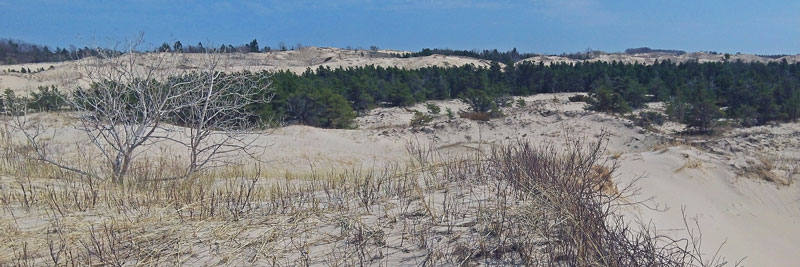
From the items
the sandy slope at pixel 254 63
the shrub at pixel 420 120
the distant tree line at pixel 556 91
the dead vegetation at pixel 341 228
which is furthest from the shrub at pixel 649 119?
the dead vegetation at pixel 341 228

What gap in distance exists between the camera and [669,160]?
407 inches

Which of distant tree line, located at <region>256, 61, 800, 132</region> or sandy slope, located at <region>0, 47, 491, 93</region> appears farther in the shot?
distant tree line, located at <region>256, 61, 800, 132</region>

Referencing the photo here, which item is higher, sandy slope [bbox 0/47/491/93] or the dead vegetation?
sandy slope [bbox 0/47/491/93]

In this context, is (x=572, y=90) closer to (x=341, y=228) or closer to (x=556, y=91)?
(x=556, y=91)

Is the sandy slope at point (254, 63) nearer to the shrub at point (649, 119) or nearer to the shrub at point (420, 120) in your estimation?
the shrub at point (420, 120)

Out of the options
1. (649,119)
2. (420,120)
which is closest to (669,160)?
(649,119)

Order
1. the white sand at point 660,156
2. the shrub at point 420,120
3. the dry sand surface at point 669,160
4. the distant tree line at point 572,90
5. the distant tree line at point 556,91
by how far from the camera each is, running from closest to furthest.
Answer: the dry sand surface at point 669,160 < the white sand at point 660,156 < the distant tree line at point 556,91 < the distant tree line at point 572,90 < the shrub at point 420,120

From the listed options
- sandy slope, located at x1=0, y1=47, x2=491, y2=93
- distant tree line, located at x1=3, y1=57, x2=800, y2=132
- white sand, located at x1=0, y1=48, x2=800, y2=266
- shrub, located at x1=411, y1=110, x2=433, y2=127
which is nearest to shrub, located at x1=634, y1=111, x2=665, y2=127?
white sand, located at x1=0, y1=48, x2=800, y2=266

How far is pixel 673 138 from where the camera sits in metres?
15.9

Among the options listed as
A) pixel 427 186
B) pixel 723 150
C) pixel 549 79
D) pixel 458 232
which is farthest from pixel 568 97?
pixel 458 232

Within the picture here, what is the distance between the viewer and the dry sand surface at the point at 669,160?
732 centimetres

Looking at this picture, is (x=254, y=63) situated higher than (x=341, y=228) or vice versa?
(x=254, y=63)

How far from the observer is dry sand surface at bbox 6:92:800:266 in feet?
24.0

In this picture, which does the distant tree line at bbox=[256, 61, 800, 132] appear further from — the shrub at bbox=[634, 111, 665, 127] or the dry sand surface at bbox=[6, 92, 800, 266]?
the dry sand surface at bbox=[6, 92, 800, 266]
